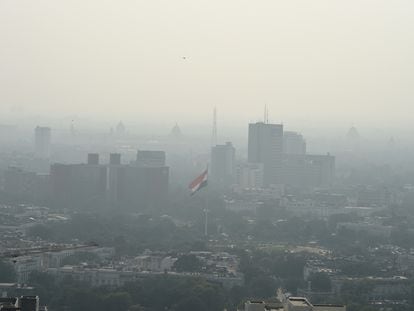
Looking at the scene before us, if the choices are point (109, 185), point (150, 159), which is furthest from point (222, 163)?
point (109, 185)

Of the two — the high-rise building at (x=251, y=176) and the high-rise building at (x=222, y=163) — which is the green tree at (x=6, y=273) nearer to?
the high-rise building at (x=251, y=176)

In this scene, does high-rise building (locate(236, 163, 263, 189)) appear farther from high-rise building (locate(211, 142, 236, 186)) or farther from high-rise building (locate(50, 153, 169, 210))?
high-rise building (locate(50, 153, 169, 210))

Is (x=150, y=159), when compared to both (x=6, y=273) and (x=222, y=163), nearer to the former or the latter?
(x=222, y=163)

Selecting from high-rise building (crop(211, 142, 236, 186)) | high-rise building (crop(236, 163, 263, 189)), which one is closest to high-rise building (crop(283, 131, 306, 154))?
high-rise building (crop(211, 142, 236, 186))

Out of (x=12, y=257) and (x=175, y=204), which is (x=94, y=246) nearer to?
(x=12, y=257)

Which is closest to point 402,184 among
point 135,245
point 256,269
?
point 135,245

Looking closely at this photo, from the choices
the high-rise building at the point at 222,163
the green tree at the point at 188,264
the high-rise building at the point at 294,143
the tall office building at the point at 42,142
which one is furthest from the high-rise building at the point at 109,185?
the tall office building at the point at 42,142
